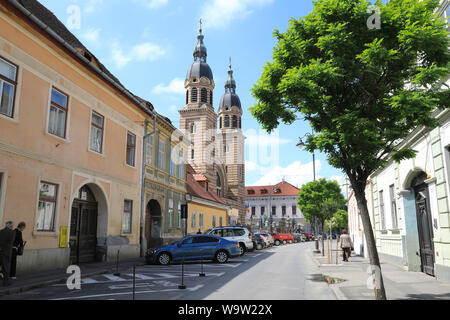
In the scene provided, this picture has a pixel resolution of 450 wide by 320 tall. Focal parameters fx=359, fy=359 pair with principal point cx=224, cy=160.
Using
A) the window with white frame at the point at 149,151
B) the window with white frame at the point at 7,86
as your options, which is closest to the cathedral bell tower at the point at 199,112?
the window with white frame at the point at 149,151

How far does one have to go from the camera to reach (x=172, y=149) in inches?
1085

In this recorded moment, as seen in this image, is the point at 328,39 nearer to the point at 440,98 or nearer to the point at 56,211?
the point at 440,98

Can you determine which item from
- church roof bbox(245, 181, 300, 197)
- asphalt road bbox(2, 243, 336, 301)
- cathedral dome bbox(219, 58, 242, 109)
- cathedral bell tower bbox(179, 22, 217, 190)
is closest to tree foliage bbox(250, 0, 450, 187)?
asphalt road bbox(2, 243, 336, 301)

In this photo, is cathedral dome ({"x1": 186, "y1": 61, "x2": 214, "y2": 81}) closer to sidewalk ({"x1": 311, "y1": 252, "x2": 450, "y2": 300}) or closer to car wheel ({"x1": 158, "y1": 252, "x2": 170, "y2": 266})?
car wheel ({"x1": 158, "y1": 252, "x2": 170, "y2": 266})

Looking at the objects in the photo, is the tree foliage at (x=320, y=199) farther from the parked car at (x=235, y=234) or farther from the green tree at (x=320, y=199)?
the parked car at (x=235, y=234)

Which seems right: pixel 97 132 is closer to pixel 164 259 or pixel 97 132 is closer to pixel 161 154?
pixel 164 259

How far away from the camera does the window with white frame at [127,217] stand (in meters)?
19.7

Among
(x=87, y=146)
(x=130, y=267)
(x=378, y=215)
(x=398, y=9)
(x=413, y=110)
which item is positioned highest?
(x=398, y=9)

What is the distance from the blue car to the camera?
17.5 m

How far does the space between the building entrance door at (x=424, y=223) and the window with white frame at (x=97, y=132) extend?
13.9 m

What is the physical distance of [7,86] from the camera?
11961mm

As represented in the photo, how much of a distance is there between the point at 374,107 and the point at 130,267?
12.3m

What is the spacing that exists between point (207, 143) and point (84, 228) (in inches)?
1770
